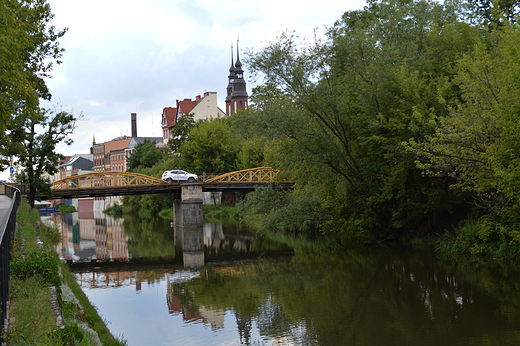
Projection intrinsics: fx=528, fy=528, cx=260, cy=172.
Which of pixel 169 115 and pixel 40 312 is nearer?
pixel 40 312

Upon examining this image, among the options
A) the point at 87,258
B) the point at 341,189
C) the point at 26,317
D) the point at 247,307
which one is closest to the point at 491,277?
the point at 247,307

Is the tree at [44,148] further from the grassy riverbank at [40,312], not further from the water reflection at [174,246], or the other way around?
the grassy riverbank at [40,312]

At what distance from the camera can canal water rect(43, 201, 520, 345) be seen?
11.5 meters

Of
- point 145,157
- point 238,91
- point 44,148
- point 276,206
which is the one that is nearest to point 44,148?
point 44,148

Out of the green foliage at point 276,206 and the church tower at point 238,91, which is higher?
the church tower at point 238,91

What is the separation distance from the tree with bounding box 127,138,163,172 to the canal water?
50398mm

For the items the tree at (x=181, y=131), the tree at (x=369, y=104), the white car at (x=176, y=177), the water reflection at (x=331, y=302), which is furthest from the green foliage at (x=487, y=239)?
the tree at (x=181, y=131)

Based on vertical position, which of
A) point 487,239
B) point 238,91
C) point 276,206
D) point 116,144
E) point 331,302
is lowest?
point 331,302

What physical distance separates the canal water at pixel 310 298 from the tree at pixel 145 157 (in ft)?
165

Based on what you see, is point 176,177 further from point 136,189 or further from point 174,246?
point 174,246

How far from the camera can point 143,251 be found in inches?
1192

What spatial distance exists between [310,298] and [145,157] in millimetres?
63921

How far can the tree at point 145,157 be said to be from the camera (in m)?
76.4

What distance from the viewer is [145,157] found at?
250 feet
